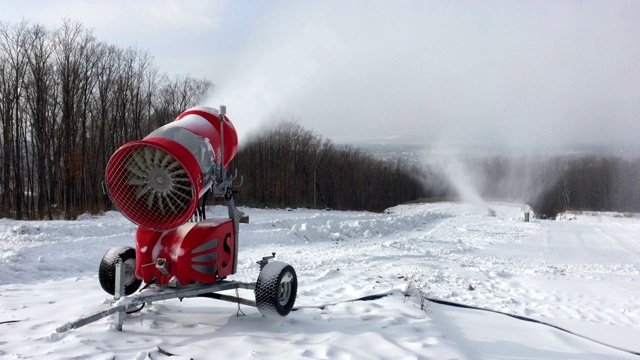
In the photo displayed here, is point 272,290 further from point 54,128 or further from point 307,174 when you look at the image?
point 307,174

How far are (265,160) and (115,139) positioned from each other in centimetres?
2420

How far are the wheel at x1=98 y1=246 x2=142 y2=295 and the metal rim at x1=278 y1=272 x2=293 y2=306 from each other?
1603 mm

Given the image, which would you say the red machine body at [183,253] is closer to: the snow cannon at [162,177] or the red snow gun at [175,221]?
the red snow gun at [175,221]

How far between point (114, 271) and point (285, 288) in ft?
5.89

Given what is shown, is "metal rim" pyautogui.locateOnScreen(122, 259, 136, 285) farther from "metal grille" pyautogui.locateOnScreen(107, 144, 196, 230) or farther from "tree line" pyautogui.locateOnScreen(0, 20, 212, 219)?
"tree line" pyautogui.locateOnScreen(0, 20, 212, 219)

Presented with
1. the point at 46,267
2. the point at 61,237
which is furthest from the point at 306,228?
the point at 46,267

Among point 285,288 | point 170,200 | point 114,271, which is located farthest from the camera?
point 114,271

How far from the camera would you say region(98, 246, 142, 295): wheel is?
4.97m

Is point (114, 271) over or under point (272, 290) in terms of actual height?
over

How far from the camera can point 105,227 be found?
14.6 metres

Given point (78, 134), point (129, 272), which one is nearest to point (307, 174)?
point (78, 134)

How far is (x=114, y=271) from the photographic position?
4.97 meters

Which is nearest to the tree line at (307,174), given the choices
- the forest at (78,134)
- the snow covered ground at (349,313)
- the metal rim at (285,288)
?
the forest at (78,134)

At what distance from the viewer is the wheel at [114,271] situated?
4.97 m
